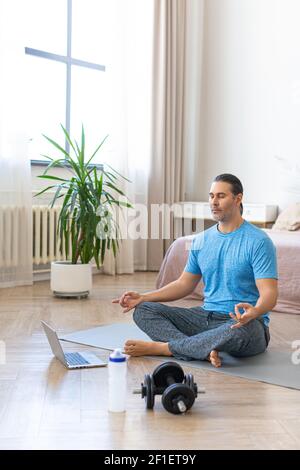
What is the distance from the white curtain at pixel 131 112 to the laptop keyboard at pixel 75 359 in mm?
2919

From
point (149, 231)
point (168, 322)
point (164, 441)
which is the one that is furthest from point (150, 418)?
point (149, 231)

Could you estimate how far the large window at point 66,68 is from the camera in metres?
5.71

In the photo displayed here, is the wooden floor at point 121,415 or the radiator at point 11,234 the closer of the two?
the wooden floor at point 121,415

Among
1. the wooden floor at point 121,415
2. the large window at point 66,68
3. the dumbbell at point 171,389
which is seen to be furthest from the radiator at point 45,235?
the dumbbell at point 171,389

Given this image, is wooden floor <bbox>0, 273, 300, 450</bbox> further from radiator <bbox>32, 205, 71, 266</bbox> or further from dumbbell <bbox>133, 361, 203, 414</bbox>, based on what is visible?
radiator <bbox>32, 205, 71, 266</bbox>

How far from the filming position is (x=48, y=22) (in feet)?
19.0

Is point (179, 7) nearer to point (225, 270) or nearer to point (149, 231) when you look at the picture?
point (149, 231)

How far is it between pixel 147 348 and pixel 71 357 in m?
0.32

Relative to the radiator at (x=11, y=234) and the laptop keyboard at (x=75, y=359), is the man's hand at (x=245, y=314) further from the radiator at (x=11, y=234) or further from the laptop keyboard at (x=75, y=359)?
the radiator at (x=11, y=234)

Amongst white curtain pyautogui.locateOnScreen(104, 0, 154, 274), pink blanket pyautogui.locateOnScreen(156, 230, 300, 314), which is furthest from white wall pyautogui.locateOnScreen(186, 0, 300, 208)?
pink blanket pyautogui.locateOnScreen(156, 230, 300, 314)

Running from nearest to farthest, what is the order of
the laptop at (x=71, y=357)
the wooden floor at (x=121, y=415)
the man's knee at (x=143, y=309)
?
the wooden floor at (x=121, y=415)
the laptop at (x=71, y=357)
the man's knee at (x=143, y=309)

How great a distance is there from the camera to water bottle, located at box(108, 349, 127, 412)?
7.57 ft

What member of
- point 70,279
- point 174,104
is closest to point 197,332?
point 70,279

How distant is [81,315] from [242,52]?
333cm
